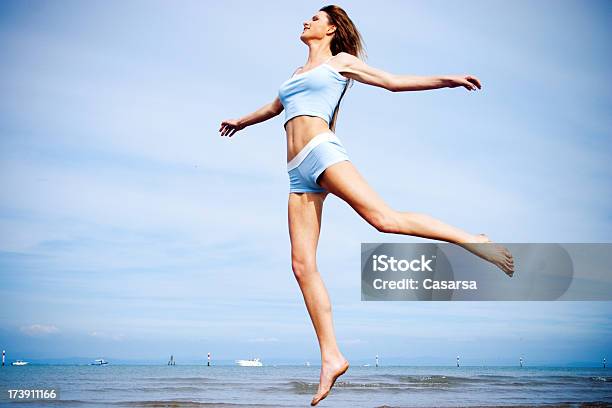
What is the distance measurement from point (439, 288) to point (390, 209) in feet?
7.52

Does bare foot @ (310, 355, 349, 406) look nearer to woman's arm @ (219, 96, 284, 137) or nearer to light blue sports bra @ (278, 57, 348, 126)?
light blue sports bra @ (278, 57, 348, 126)

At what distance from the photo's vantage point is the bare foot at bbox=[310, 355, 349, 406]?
311 cm

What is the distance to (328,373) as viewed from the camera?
3.14 m

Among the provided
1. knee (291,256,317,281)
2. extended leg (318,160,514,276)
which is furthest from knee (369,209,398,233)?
knee (291,256,317,281)

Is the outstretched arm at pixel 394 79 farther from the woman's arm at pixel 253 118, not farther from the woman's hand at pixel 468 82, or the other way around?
the woman's arm at pixel 253 118

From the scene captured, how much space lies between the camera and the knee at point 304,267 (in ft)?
10.4

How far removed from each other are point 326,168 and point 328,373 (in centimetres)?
89

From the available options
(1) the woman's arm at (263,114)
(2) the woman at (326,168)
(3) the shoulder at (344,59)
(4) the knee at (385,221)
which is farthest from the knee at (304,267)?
(3) the shoulder at (344,59)

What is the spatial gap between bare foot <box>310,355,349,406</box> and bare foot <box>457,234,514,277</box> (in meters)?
0.77

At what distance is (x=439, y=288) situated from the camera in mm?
5043

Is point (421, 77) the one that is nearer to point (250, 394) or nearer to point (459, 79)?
point (459, 79)

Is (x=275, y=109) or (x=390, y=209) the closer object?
(x=390, y=209)

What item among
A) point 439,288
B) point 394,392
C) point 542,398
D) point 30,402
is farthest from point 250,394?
point 439,288

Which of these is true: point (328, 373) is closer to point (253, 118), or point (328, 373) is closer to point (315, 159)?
point (315, 159)
